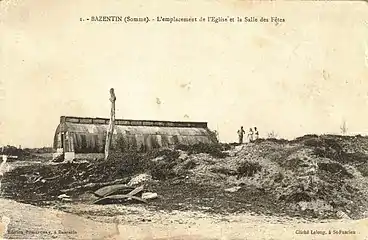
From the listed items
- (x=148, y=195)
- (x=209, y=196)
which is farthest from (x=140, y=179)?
(x=209, y=196)

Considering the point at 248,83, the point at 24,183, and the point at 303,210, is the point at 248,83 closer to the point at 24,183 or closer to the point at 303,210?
the point at 303,210

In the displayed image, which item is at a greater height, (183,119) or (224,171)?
(183,119)

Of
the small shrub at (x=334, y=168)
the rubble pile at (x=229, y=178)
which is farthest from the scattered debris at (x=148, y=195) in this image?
the small shrub at (x=334, y=168)

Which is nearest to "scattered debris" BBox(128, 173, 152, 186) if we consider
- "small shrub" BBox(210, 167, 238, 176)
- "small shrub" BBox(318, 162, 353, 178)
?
"small shrub" BBox(210, 167, 238, 176)

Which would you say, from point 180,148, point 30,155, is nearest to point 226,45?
point 180,148

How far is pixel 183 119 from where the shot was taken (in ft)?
3.66

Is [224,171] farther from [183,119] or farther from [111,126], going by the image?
[111,126]

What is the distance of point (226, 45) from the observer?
1.14 meters

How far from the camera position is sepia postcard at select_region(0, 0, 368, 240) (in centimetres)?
109

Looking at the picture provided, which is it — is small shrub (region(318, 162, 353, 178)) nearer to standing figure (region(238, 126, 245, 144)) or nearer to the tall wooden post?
standing figure (region(238, 126, 245, 144))

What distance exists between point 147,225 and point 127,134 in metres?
0.18

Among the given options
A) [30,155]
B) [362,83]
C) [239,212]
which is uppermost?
[362,83]

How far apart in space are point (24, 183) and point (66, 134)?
4.8 inches

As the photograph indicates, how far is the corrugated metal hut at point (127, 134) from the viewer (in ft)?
3.60
